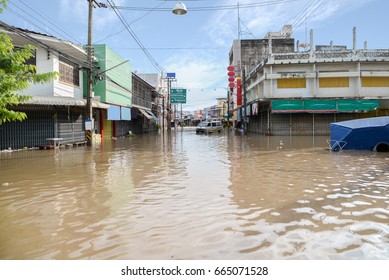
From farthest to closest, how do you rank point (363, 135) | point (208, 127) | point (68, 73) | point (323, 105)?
point (208, 127), point (323, 105), point (68, 73), point (363, 135)

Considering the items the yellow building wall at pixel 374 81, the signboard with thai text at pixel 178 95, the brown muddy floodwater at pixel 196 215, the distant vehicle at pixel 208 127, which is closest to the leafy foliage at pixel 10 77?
the brown muddy floodwater at pixel 196 215

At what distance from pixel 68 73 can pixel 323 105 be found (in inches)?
1013

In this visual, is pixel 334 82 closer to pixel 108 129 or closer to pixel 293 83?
pixel 293 83

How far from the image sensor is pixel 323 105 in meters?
33.2

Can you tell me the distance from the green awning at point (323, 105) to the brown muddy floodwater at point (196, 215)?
23.8 meters

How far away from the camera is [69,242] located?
14.8 feet

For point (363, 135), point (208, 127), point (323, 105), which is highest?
point (323, 105)

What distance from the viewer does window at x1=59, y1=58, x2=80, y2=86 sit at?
2175cm

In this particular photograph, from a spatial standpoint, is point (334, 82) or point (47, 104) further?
point (334, 82)

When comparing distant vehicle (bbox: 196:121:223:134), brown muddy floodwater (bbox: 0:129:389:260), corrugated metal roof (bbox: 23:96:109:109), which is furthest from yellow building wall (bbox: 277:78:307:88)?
brown muddy floodwater (bbox: 0:129:389:260)

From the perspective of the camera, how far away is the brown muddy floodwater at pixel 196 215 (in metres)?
4.23

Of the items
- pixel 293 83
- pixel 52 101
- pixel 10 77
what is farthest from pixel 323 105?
pixel 10 77
